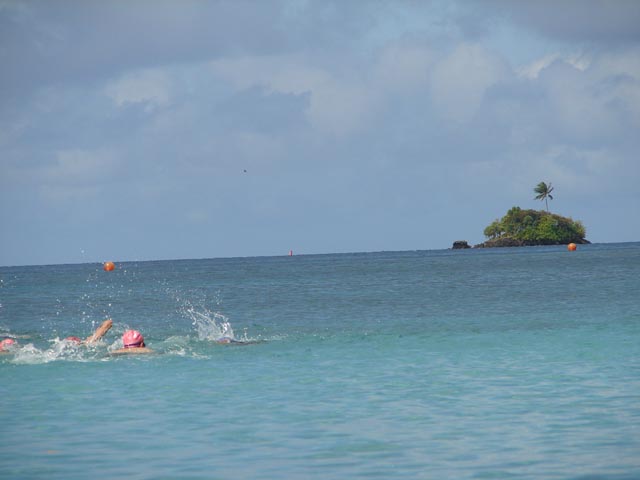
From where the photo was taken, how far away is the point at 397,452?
11.9 metres

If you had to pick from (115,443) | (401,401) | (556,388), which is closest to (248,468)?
(115,443)

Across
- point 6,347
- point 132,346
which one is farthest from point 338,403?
point 6,347

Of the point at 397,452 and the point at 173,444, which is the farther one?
the point at 173,444

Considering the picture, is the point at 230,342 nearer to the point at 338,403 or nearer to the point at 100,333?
the point at 100,333

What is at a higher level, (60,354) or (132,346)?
(132,346)

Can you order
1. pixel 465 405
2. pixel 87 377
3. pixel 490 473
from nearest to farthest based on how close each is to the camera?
pixel 490 473, pixel 465 405, pixel 87 377

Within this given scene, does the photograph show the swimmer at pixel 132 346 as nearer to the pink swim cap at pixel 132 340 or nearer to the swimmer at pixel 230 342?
the pink swim cap at pixel 132 340

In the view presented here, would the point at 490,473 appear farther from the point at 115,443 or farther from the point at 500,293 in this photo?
the point at 500,293

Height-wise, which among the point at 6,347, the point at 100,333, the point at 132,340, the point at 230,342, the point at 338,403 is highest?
the point at 100,333

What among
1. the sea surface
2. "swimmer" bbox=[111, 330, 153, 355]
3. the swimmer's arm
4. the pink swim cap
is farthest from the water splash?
the pink swim cap

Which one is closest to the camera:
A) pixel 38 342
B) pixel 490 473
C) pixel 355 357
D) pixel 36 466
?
pixel 490 473

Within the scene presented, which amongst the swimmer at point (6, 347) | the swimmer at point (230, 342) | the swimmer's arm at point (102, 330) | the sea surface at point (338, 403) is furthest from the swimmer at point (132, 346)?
the swimmer at point (6, 347)

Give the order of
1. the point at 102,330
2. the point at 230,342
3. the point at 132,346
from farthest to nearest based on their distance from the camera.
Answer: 1. the point at 230,342
2. the point at 132,346
3. the point at 102,330

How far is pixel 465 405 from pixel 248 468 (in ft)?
16.0
